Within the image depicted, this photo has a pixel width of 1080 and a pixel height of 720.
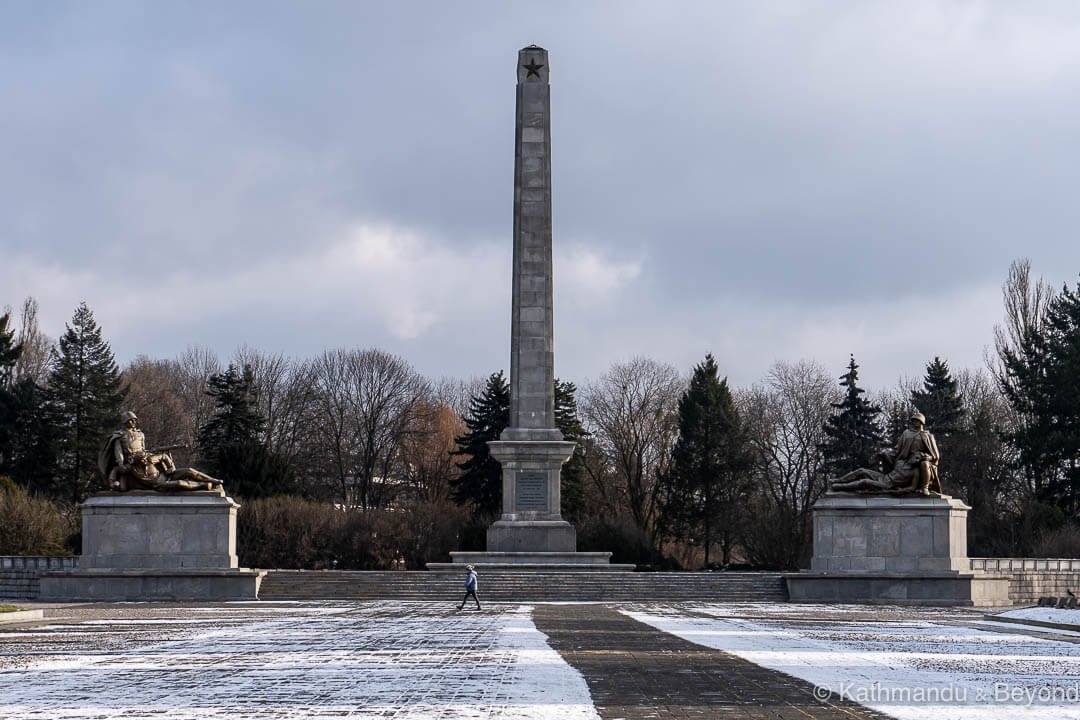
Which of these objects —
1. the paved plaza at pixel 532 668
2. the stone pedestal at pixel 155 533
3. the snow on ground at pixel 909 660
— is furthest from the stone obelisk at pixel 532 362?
the paved plaza at pixel 532 668

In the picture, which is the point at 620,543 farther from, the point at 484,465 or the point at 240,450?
the point at 240,450

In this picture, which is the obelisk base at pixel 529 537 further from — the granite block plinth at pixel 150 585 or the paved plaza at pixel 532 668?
the paved plaza at pixel 532 668

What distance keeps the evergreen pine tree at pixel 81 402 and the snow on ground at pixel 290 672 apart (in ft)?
137

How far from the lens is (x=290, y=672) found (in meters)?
12.7

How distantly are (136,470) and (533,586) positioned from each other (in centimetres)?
983

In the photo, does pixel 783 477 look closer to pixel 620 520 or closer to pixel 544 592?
pixel 620 520

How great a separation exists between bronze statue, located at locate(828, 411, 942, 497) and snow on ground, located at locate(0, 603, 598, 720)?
13.6 metres

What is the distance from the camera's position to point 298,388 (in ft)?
246

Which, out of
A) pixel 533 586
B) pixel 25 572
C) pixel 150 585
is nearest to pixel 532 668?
pixel 533 586

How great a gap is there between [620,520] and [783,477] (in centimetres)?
1343

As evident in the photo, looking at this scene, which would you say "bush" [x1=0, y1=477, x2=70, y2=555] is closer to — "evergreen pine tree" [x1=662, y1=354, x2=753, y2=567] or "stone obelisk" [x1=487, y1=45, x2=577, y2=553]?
"stone obelisk" [x1=487, y1=45, x2=577, y2=553]

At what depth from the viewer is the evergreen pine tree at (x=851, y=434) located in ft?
195

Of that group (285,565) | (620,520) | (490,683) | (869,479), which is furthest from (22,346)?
(490,683)

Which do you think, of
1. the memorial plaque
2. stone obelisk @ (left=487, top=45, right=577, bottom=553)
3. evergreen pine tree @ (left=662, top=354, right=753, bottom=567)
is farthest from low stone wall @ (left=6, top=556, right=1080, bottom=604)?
evergreen pine tree @ (left=662, top=354, right=753, bottom=567)
